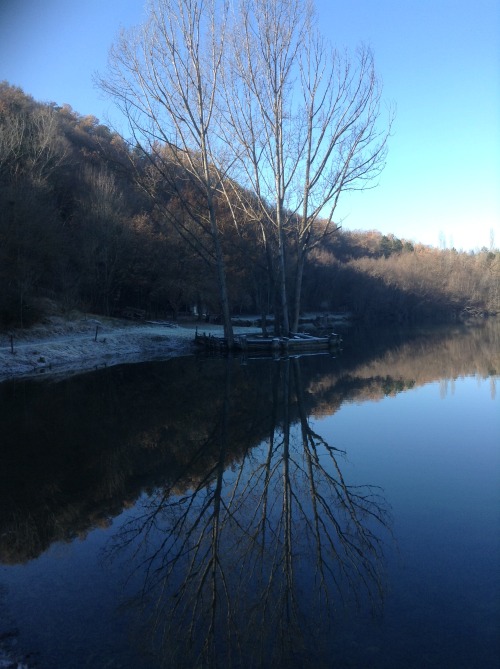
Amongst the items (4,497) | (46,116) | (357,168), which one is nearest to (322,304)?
(46,116)

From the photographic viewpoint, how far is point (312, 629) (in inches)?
156

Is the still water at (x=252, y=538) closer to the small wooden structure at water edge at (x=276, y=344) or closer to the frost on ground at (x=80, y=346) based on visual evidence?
the frost on ground at (x=80, y=346)

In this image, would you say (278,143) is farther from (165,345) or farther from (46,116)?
(46,116)

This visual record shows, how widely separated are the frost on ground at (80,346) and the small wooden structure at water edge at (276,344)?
2214 mm

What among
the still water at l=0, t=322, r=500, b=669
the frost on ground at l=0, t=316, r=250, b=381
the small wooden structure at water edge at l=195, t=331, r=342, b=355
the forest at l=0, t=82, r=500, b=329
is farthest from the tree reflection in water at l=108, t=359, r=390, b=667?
the forest at l=0, t=82, r=500, b=329

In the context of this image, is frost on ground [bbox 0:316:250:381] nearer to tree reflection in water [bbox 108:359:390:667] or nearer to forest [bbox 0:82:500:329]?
forest [bbox 0:82:500:329]

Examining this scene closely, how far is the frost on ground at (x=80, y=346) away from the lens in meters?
21.7

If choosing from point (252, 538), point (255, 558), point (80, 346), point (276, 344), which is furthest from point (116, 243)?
point (255, 558)

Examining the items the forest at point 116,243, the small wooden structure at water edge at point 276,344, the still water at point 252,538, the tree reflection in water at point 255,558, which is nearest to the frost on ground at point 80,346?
the forest at point 116,243

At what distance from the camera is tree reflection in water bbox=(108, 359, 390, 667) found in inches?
152

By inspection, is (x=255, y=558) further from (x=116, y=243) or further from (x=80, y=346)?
(x=116, y=243)

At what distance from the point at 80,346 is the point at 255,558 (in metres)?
22.9

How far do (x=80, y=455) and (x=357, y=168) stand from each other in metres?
22.7

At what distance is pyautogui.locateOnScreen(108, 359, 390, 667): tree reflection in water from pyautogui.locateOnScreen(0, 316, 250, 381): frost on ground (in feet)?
46.9
